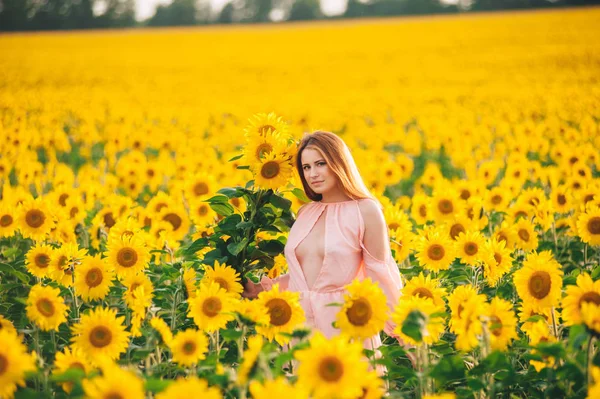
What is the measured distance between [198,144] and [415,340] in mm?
7612

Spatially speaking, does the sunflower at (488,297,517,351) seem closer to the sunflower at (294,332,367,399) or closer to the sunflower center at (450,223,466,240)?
the sunflower at (294,332,367,399)

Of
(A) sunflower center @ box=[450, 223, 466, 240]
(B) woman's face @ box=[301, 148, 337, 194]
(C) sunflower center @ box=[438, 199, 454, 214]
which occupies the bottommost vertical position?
(A) sunflower center @ box=[450, 223, 466, 240]

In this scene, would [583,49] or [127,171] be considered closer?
[127,171]

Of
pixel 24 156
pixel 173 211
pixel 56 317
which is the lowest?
pixel 56 317

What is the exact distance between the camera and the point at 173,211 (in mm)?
4836

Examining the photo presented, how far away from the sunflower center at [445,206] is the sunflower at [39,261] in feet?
9.73

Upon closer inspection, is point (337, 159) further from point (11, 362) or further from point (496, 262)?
point (11, 362)

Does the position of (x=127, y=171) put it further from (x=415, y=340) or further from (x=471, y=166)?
(x=415, y=340)

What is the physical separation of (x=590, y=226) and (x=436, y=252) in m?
1.04

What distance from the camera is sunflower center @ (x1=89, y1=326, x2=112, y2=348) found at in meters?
2.82

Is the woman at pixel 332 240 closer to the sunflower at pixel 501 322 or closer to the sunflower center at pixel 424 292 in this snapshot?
the sunflower center at pixel 424 292

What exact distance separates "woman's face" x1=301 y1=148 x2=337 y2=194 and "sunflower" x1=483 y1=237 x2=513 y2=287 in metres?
1.04

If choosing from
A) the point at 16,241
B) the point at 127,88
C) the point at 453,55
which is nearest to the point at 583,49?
the point at 453,55

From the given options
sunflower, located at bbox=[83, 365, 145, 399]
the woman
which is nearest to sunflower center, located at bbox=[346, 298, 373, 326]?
the woman
